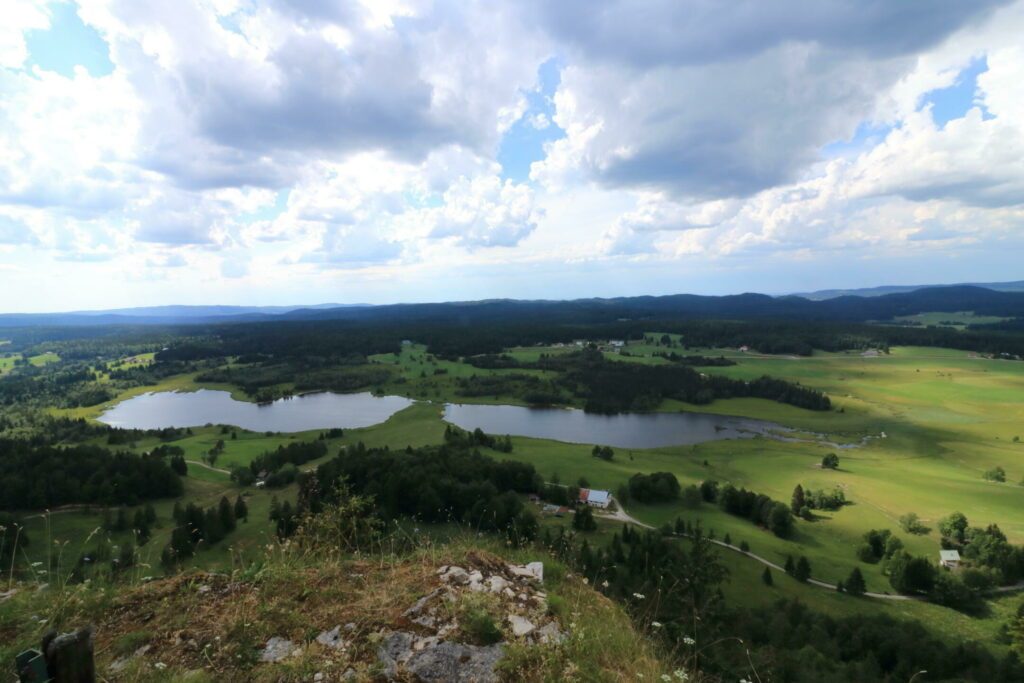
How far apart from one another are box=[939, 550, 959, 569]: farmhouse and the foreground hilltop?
37.4m

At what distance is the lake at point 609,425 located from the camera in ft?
216

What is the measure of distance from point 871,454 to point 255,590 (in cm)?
6728

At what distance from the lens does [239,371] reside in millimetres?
121688

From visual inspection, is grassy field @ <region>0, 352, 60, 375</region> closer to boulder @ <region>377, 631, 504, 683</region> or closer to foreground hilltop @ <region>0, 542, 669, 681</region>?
foreground hilltop @ <region>0, 542, 669, 681</region>

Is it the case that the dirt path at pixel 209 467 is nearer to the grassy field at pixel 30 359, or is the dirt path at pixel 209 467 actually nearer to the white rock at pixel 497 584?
the white rock at pixel 497 584

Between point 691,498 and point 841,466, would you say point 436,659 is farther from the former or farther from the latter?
point 841,466

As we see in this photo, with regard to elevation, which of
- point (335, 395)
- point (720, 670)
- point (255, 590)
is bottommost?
point (335, 395)

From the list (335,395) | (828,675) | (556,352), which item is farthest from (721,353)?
(828,675)

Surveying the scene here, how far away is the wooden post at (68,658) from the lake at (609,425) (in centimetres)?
6059

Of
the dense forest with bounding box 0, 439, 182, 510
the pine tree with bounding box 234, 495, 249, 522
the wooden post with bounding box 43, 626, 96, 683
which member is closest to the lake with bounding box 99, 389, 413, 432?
the dense forest with bounding box 0, 439, 182, 510

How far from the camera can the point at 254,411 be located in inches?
3428

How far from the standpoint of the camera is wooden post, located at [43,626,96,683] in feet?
9.85

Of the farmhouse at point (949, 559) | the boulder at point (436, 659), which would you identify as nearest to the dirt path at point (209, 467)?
the boulder at point (436, 659)

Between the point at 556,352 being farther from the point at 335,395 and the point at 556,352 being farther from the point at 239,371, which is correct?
the point at 239,371
